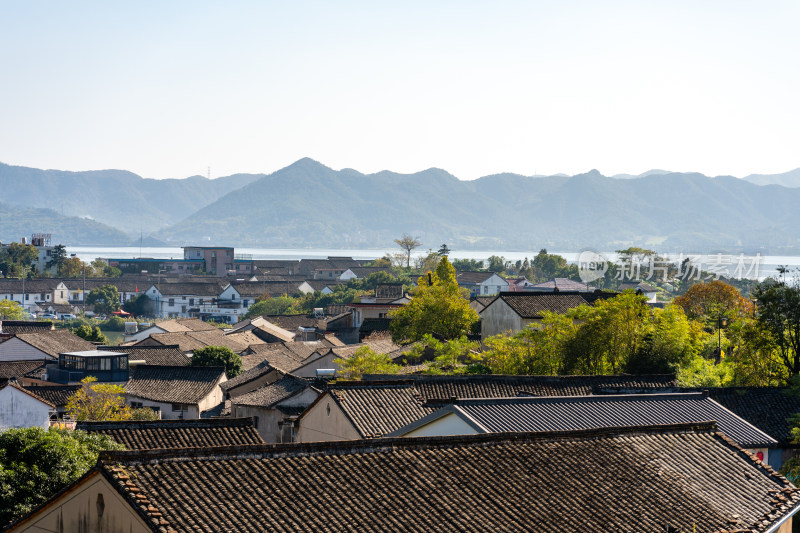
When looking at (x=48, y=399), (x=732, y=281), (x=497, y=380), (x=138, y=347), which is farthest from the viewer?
(x=732, y=281)

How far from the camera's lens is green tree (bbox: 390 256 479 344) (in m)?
46.2

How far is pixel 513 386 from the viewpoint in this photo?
2583cm

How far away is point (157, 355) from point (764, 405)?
114ft

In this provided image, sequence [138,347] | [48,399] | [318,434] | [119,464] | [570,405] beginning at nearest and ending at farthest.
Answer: [119,464]
[570,405]
[318,434]
[48,399]
[138,347]

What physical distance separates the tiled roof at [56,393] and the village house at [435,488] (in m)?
24.9

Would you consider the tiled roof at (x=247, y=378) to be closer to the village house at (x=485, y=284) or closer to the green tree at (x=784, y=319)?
the green tree at (x=784, y=319)

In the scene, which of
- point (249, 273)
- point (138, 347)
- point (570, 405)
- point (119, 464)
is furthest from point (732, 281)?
point (119, 464)

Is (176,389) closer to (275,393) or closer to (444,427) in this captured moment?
(275,393)

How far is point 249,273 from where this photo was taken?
13800cm

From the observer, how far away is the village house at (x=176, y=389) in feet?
127

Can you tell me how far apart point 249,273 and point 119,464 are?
128 metres

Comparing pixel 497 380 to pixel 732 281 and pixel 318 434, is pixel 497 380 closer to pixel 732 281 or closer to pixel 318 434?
pixel 318 434

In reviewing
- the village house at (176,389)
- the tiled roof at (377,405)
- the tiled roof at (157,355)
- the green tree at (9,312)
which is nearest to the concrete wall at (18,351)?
the tiled roof at (157,355)

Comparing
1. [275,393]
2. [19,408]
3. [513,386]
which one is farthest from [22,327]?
[513,386]
